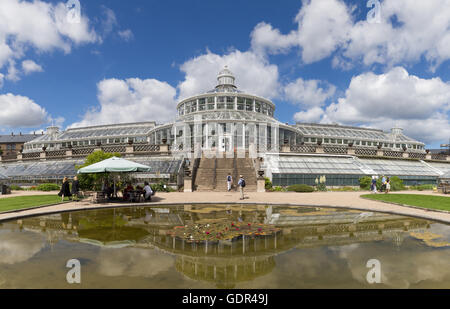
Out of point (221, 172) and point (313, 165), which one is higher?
point (313, 165)

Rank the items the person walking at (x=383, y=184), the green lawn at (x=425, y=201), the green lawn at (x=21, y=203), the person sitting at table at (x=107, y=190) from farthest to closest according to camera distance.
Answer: the person walking at (x=383, y=184) → the person sitting at table at (x=107, y=190) → the green lawn at (x=425, y=201) → the green lawn at (x=21, y=203)

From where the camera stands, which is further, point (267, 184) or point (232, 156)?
point (232, 156)

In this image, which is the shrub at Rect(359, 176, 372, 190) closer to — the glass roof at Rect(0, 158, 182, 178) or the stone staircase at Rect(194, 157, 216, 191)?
the stone staircase at Rect(194, 157, 216, 191)

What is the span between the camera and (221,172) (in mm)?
26688

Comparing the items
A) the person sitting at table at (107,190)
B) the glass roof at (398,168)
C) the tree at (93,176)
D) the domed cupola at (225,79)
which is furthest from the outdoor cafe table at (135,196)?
the domed cupola at (225,79)

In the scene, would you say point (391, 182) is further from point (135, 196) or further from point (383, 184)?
point (135, 196)

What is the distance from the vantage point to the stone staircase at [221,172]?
24578 mm

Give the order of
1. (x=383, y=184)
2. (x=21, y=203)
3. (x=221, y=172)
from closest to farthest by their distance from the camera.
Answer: (x=21, y=203)
(x=383, y=184)
(x=221, y=172)

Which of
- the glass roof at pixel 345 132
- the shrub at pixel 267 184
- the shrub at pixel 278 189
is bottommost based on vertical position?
the shrub at pixel 278 189

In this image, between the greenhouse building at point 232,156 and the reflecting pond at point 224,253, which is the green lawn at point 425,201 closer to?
the reflecting pond at point 224,253

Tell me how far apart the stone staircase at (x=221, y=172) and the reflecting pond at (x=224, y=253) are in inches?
567

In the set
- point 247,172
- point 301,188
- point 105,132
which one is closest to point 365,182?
point 301,188

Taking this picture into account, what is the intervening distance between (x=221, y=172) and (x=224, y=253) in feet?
68.0
